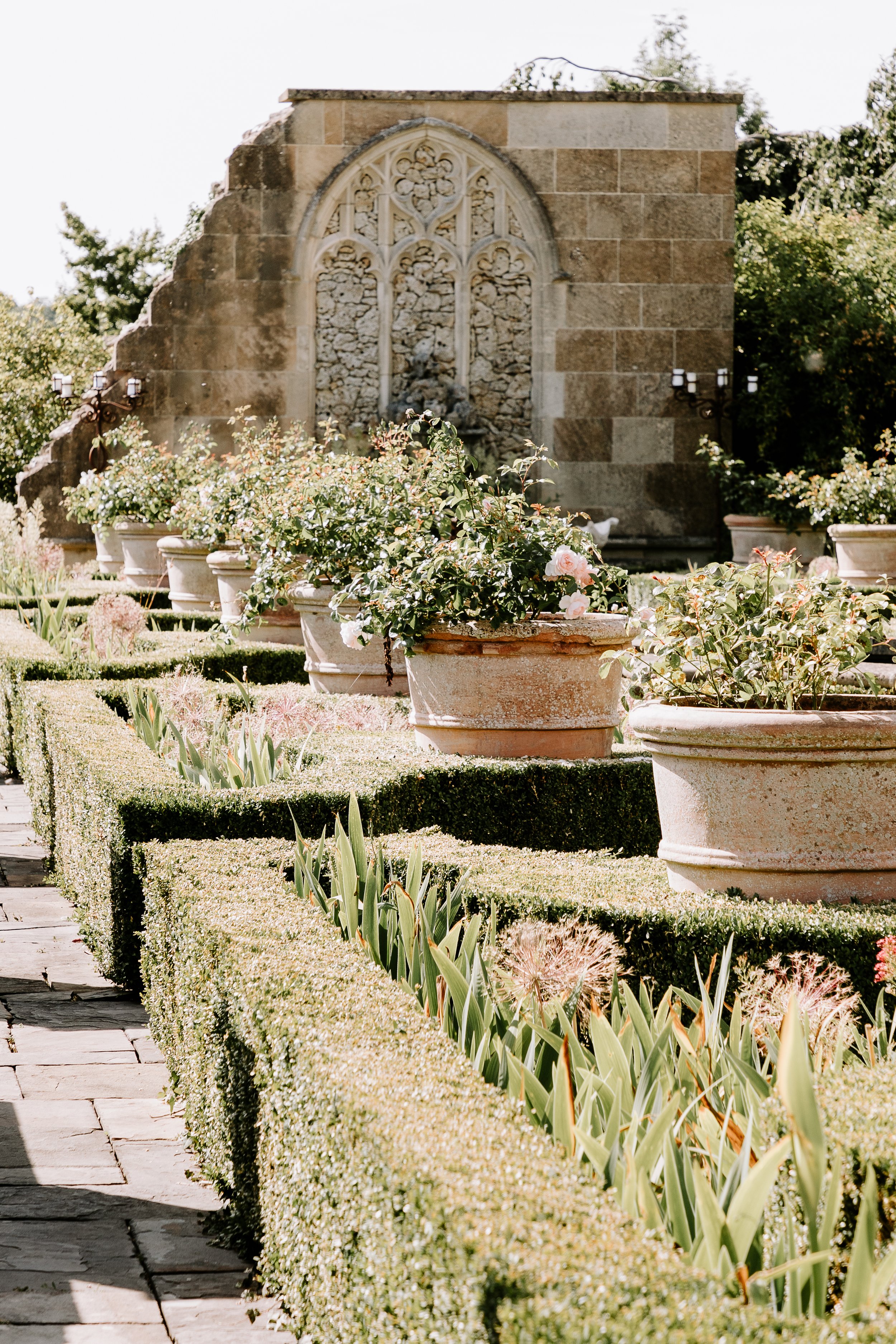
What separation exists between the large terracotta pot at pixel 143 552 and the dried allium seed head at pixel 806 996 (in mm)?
9850

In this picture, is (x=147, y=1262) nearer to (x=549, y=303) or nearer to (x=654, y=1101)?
(x=654, y=1101)

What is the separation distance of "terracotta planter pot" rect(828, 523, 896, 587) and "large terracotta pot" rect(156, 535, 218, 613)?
4654 millimetres

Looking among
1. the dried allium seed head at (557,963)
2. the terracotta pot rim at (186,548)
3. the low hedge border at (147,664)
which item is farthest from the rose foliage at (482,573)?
the terracotta pot rim at (186,548)

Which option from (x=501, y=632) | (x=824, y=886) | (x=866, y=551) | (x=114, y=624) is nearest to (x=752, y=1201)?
(x=824, y=886)

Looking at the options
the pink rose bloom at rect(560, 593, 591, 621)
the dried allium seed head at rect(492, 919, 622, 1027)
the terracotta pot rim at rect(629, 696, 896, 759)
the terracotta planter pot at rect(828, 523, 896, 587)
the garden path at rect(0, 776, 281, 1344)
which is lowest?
the garden path at rect(0, 776, 281, 1344)

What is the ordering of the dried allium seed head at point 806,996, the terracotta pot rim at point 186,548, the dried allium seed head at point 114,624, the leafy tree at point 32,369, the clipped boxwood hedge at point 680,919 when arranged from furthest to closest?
the leafy tree at point 32,369, the terracotta pot rim at point 186,548, the dried allium seed head at point 114,624, the clipped boxwood hedge at point 680,919, the dried allium seed head at point 806,996

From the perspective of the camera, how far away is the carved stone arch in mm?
14461

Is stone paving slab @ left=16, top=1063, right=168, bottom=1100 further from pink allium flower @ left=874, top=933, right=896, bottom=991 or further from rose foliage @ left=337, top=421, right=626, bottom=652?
rose foliage @ left=337, top=421, right=626, bottom=652

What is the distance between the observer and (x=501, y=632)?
4859 mm

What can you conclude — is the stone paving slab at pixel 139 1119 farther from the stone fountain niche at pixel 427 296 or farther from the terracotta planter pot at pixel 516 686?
the stone fountain niche at pixel 427 296

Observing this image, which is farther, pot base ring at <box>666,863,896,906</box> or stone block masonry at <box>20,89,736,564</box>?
stone block masonry at <box>20,89,736,564</box>

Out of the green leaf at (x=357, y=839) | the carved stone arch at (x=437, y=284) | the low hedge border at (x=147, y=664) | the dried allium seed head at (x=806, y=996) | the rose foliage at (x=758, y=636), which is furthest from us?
the carved stone arch at (x=437, y=284)

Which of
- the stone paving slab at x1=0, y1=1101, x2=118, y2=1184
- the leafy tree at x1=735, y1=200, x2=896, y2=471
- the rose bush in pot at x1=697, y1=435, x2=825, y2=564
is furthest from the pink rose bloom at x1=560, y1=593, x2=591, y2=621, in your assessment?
the leafy tree at x1=735, y1=200, x2=896, y2=471

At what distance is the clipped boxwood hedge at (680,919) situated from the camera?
3041 millimetres
